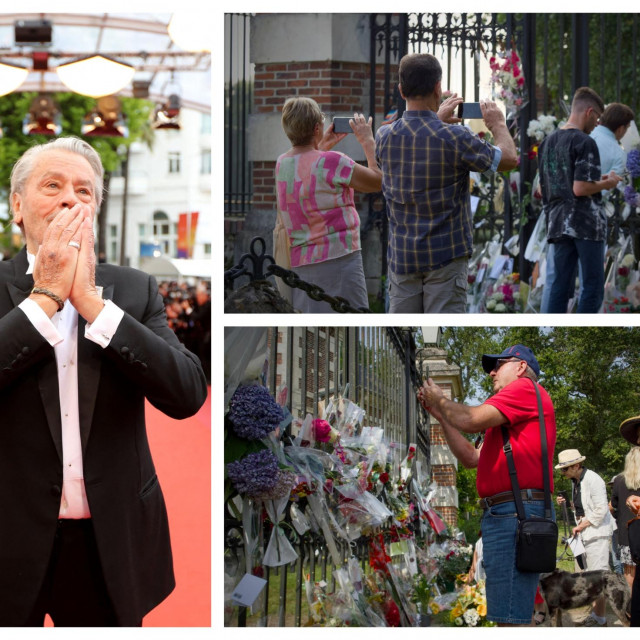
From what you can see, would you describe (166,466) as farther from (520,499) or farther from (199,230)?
(199,230)

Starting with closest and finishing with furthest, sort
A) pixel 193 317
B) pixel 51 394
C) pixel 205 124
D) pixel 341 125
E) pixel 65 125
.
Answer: pixel 51 394 → pixel 341 125 → pixel 193 317 → pixel 65 125 → pixel 205 124

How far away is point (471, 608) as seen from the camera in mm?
3104

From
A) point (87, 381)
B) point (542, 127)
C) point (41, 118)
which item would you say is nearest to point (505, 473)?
point (87, 381)

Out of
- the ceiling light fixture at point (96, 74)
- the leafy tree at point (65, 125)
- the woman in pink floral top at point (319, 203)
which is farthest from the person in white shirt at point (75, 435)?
the leafy tree at point (65, 125)

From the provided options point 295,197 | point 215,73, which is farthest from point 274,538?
point 215,73

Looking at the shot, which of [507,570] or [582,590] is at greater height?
[507,570]

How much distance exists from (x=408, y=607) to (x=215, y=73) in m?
1.86

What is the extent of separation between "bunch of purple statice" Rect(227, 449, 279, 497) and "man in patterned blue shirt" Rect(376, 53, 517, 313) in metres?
0.81

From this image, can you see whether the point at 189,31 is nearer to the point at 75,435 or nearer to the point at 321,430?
the point at 321,430

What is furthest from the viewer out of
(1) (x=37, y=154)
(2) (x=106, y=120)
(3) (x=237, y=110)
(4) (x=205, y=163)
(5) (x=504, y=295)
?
(4) (x=205, y=163)

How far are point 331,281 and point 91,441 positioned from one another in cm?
141

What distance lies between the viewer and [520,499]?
2.98 meters

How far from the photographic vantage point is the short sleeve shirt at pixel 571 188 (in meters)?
3.70

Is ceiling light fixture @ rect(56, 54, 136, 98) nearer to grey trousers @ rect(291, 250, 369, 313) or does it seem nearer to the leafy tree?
grey trousers @ rect(291, 250, 369, 313)
